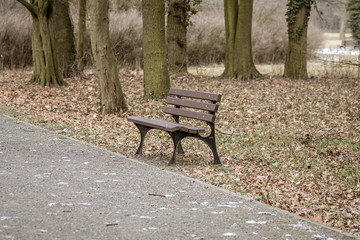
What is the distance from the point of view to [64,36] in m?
20.6

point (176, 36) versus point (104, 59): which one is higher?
point (176, 36)

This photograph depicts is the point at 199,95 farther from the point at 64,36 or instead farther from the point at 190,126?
the point at 64,36

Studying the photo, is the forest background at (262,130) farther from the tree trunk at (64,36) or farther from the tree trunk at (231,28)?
the tree trunk at (64,36)

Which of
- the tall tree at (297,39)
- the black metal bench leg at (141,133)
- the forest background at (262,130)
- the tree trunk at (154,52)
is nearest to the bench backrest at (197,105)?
the black metal bench leg at (141,133)

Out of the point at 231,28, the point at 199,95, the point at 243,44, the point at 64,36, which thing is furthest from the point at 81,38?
the point at 199,95

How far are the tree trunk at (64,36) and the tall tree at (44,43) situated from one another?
8.95 feet

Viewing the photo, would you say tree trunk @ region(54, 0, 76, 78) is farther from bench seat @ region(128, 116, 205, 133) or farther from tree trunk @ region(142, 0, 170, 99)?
bench seat @ region(128, 116, 205, 133)

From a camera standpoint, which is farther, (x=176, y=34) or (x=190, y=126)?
(x=176, y=34)

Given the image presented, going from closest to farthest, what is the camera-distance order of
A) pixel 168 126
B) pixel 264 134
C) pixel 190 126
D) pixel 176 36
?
pixel 168 126, pixel 190 126, pixel 264 134, pixel 176 36

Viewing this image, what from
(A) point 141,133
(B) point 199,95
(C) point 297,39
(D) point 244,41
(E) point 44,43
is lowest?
(A) point 141,133

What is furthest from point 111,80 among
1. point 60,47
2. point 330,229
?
point 60,47

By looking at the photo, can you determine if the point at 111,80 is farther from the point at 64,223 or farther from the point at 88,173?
the point at 64,223

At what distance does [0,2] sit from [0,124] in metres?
19.9

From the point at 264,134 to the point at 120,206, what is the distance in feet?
17.6
